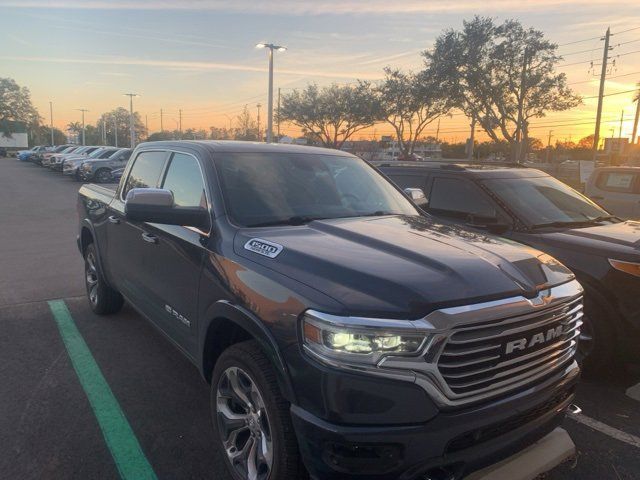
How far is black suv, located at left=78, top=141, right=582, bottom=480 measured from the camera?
1954mm

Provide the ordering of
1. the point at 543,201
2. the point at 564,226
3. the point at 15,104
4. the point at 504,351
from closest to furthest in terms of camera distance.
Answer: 1. the point at 504,351
2. the point at 564,226
3. the point at 543,201
4. the point at 15,104

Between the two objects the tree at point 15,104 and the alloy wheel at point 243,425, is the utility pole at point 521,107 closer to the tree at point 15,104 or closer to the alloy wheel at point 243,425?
the alloy wheel at point 243,425

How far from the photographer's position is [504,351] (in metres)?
2.15

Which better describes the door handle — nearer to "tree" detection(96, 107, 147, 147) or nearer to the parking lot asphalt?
the parking lot asphalt

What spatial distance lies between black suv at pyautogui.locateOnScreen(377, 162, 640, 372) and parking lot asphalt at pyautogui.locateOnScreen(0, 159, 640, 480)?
0.54 meters

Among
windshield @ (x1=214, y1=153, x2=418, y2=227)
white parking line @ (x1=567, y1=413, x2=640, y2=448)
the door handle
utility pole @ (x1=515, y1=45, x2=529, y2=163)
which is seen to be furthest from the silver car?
utility pole @ (x1=515, y1=45, x2=529, y2=163)

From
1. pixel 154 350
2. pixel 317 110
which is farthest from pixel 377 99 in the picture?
pixel 154 350

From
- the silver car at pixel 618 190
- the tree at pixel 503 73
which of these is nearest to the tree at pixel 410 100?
the tree at pixel 503 73

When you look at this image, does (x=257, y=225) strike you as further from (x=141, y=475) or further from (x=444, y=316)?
(x=141, y=475)

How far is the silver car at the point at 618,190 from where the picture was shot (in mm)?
8852

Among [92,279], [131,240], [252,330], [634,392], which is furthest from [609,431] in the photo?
[92,279]

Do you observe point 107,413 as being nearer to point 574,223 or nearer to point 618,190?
point 574,223

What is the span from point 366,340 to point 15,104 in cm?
13161

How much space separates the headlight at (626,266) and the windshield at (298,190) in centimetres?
163
